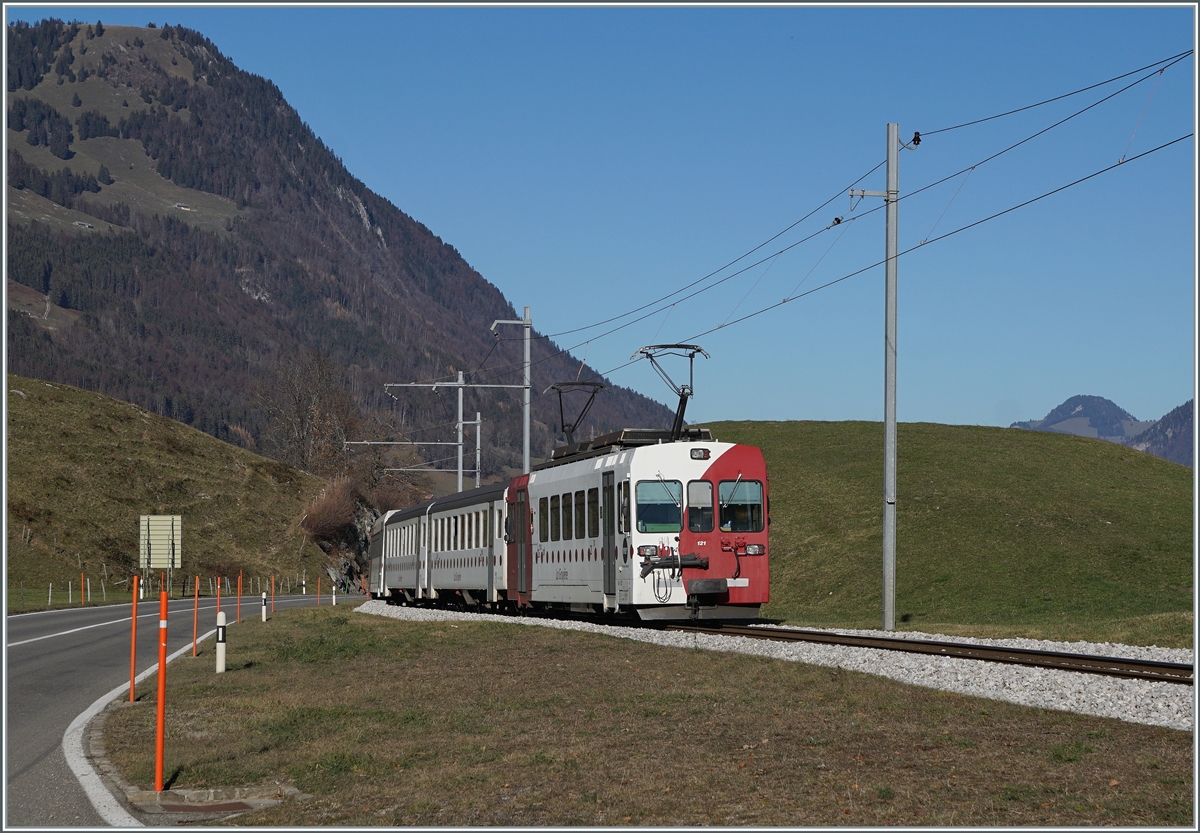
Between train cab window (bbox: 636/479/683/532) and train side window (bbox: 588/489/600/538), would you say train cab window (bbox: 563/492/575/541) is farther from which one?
train cab window (bbox: 636/479/683/532)

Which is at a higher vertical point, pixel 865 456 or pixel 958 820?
pixel 865 456

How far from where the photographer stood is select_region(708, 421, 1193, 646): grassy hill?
3616 centimetres

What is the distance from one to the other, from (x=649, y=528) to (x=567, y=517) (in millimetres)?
3737

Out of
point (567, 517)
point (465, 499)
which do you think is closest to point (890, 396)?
point (567, 517)

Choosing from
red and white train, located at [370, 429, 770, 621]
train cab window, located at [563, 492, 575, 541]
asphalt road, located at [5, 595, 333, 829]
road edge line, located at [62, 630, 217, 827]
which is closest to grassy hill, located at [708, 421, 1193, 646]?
red and white train, located at [370, 429, 770, 621]

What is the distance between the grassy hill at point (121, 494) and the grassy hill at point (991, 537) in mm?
41764

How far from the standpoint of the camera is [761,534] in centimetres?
2744

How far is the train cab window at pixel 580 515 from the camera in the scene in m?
28.8

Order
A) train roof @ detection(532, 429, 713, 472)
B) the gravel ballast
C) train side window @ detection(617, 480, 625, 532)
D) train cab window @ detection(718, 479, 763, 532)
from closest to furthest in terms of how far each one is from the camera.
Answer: the gravel ballast < train side window @ detection(617, 480, 625, 532) < train cab window @ detection(718, 479, 763, 532) < train roof @ detection(532, 429, 713, 472)

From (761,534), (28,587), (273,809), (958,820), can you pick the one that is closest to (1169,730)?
(958,820)

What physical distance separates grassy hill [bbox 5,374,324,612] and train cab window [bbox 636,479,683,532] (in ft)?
192

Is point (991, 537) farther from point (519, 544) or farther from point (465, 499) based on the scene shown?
point (519, 544)

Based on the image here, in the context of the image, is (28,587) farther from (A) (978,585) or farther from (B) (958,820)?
(B) (958,820)

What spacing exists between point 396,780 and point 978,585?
108 feet
